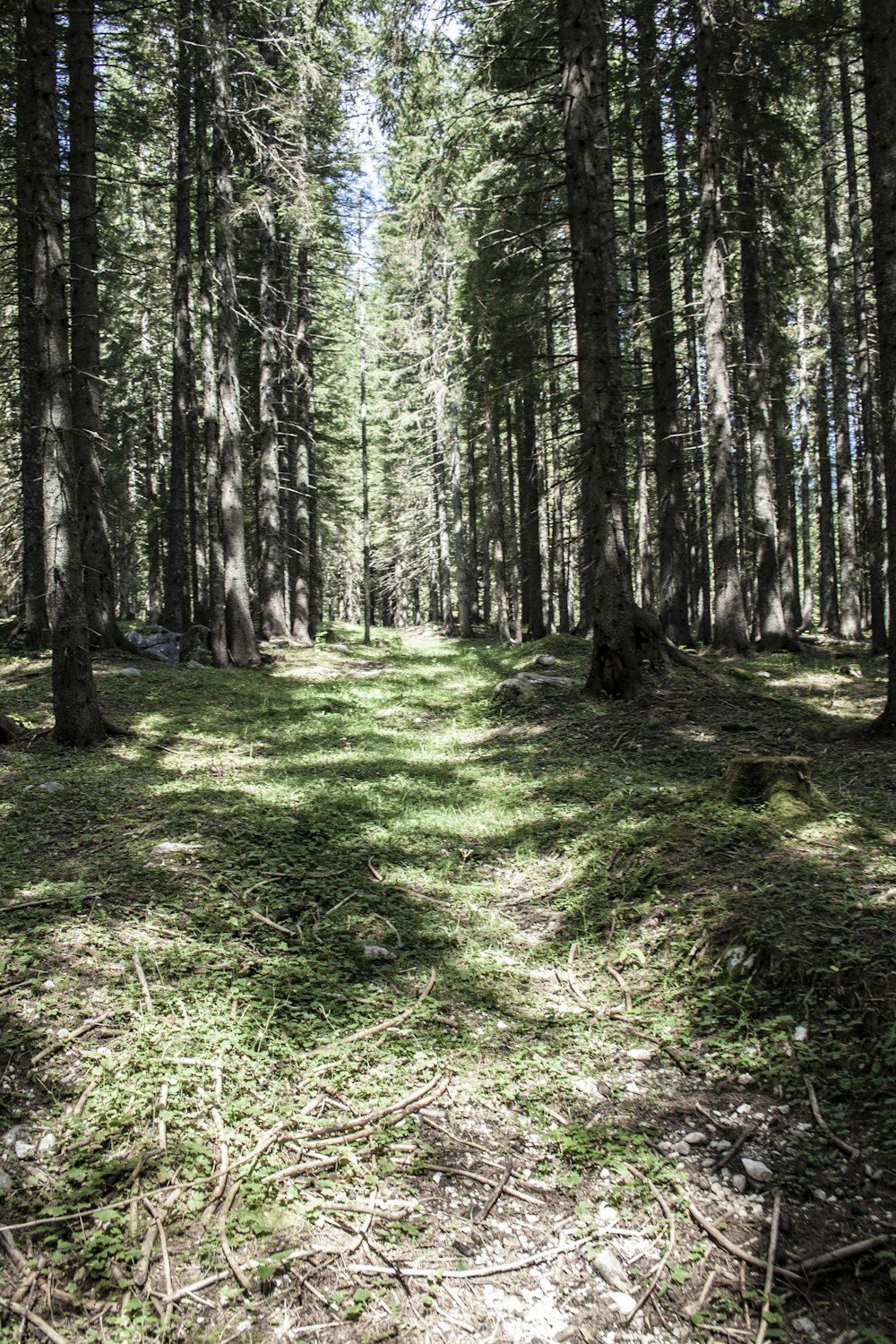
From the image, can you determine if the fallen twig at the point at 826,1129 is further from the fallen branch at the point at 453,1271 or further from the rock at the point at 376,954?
the rock at the point at 376,954

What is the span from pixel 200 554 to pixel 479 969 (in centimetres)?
2762

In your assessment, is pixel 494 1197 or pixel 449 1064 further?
pixel 449 1064

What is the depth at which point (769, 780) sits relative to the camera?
577 cm

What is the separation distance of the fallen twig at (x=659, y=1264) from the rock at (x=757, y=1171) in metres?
0.37

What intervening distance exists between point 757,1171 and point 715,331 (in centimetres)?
1403

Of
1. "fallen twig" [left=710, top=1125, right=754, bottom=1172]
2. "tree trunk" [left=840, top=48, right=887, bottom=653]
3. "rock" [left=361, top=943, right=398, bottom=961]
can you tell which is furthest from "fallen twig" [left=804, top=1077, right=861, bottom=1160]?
"tree trunk" [left=840, top=48, right=887, bottom=653]

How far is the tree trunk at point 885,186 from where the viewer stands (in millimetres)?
6902

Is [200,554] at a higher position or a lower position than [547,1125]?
higher

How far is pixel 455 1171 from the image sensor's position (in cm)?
295

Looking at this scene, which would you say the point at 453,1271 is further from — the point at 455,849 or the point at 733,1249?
the point at 455,849

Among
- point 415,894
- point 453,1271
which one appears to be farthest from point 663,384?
point 453,1271

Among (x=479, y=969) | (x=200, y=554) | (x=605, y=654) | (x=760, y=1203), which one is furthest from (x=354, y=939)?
(x=200, y=554)

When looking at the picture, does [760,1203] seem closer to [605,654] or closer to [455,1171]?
[455,1171]

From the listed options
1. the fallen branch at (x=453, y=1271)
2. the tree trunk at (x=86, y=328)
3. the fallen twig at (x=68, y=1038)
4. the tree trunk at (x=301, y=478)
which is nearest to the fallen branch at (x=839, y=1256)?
the fallen branch at (x=453, y=1271)
